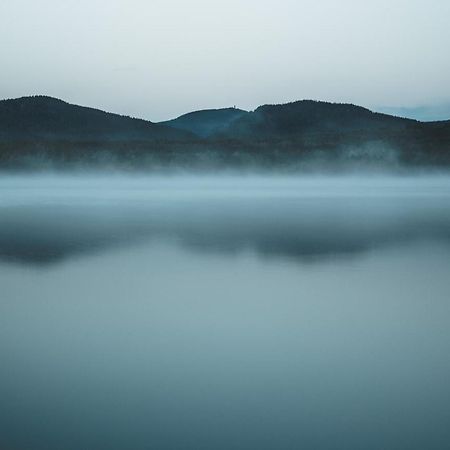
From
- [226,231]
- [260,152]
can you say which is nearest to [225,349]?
[226,231]

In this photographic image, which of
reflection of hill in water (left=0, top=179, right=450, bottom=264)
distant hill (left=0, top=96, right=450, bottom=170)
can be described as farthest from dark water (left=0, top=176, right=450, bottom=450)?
distant hill (left=0, top=96, right=450, bottom=170)

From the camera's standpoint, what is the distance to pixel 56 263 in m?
7.75

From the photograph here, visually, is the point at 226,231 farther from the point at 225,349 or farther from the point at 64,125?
the point at 64,125

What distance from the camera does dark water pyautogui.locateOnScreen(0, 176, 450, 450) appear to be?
2.83 metres

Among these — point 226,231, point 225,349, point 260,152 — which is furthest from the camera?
point 260,152

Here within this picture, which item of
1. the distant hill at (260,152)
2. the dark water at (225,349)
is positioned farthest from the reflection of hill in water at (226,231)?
the distant hill at (260,152)

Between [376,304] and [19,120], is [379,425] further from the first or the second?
[19,120]

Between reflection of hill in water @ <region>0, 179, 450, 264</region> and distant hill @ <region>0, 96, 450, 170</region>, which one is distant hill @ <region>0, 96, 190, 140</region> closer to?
distant hill @ <region>0, 96, 450, 170</region>

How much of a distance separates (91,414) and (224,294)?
9.62 feet

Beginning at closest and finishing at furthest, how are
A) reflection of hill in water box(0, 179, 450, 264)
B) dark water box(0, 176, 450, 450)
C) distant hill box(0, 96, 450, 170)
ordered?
1. dark water box(0, 176, 450, 450)
2. reflection of hill in water box(0, 179, 450, 264)
3. distant hill box(0, 96, 450, 170)

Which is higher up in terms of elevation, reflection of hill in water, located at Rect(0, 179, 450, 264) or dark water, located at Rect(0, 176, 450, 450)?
reflection of hill in water, located at Rect(0, 179, 450, 264)

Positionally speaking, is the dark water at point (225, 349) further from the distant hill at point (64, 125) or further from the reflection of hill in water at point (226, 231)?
the distant hill at point (64, 125)

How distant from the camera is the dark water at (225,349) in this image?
9.30 ft

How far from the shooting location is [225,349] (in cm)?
399
